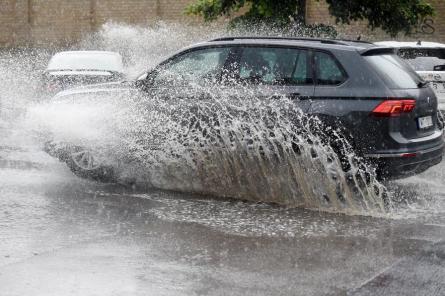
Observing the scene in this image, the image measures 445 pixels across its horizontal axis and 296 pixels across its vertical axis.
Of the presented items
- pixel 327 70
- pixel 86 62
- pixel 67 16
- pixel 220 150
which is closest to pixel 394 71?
pixel 327 70

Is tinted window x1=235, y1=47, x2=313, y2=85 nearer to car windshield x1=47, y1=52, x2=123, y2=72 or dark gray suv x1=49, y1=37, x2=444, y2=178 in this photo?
dark gray suv x1=49, y1=37, x2=444, y2=178

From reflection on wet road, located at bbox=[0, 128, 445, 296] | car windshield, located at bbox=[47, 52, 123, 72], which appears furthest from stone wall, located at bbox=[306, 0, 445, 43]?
reflection on wet road, located at bbox=[0, 128, 445, 296]

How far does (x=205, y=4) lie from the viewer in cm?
1777

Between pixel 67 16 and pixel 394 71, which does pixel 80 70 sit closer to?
pixel 394 71

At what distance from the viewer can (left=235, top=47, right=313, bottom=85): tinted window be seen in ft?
27.8

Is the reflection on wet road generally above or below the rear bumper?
below

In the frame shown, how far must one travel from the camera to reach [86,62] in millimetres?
15352

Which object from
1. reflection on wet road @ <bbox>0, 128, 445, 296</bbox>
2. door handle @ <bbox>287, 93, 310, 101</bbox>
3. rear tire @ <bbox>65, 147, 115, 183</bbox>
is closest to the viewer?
reflection on wet road @ <bbox>0, 128, 445, 296</bbox>

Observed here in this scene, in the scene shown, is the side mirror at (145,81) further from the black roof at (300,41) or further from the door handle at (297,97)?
the door handle at (297,97)

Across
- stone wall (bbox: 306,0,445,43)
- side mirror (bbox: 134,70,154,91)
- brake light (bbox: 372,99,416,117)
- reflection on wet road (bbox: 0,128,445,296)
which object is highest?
stone wall (bbox: 306,0,445,43)

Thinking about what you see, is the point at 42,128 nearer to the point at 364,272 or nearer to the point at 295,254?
the point at 295,254

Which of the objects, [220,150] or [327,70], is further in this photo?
[220,150]

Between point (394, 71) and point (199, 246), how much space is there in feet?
11.0

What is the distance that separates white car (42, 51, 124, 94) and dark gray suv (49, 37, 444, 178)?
507cm
